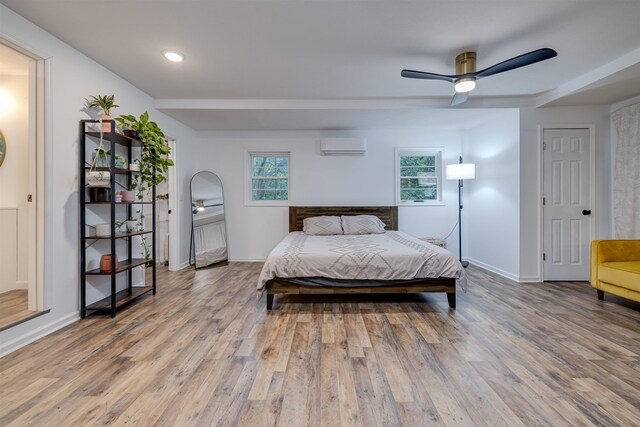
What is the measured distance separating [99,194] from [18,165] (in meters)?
1.35

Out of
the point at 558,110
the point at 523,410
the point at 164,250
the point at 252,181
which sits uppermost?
the point at 558,110

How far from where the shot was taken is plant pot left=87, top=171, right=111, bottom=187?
7.96ft

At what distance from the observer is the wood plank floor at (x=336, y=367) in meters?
1.37

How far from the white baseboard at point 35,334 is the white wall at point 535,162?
16.5ft

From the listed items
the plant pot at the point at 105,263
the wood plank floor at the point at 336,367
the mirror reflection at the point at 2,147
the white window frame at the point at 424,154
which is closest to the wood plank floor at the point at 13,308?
the wood plank floor at the point at 336,367

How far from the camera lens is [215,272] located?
4.24 metres

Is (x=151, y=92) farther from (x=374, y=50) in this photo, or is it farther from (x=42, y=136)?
(x=374, y=50)

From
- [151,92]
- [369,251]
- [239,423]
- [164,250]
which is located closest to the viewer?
[239,423]

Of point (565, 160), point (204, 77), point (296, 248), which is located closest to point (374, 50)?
point (204, 77)

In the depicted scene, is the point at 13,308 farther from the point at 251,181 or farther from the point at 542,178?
the point at 542,178

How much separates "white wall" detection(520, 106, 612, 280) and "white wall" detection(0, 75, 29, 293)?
5.86m

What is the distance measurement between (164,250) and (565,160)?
6364 millimetres

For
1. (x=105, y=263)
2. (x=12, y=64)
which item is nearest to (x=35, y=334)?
(x=105, y=263)

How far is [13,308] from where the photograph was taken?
7.69 feet
